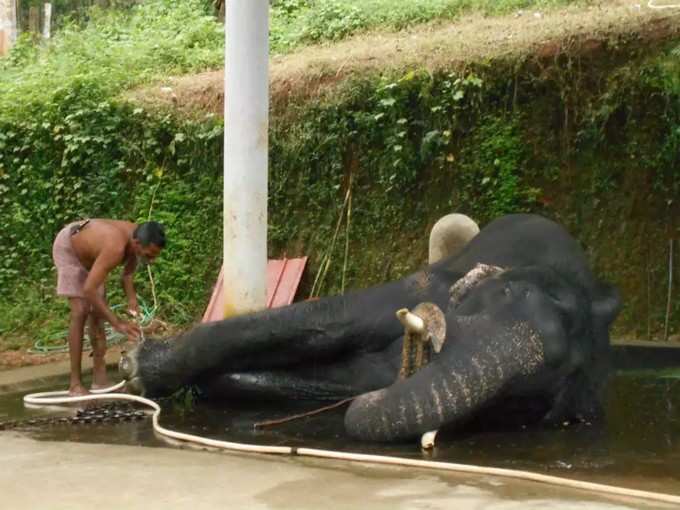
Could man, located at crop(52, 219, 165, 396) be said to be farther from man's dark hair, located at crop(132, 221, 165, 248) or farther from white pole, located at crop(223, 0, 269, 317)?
white pole, located at crop(223, 0, 269, 317)

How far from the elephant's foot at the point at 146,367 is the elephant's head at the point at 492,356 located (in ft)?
5.22

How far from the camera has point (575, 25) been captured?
35.2 ft

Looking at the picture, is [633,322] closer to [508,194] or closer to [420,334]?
[508,194]

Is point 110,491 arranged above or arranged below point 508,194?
below

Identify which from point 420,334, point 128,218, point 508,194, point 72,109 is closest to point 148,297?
point 128,218

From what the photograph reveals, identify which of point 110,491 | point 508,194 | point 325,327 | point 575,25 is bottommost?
point 110,491

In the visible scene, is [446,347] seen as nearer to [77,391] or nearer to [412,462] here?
[412,462]

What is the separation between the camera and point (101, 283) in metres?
7.61

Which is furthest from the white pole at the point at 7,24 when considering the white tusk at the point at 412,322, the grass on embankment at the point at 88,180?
the white tusk at the point at 412,322

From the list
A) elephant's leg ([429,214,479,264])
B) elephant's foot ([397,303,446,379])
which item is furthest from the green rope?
elephant's foot ([397,303,446,379])

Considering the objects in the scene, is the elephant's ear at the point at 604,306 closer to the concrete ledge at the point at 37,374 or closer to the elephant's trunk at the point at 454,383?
the elephant's trunk at the point at 454,383

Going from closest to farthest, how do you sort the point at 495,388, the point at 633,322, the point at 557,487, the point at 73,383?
the point at 557,487
the point at 495,388
the point at 73,383
the point at 633,322

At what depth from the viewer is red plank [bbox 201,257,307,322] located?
34.2ft

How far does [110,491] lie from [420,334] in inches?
65.9
